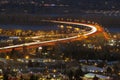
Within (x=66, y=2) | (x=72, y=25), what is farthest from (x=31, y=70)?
(x=66, y=2)

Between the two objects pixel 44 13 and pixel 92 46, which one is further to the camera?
pixel 44 13

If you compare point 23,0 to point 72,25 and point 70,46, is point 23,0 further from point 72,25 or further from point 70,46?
point 70,46

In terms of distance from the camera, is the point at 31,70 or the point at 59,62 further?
the point at 59,62

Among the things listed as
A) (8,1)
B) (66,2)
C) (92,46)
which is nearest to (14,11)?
(8,1)

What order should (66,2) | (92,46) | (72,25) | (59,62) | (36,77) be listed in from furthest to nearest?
(66,2) < (72,25) < (92,46) < (59,62) < (36,77)

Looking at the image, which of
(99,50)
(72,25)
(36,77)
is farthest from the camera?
(72,25)

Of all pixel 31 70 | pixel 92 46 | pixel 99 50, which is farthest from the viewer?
pixel 92 46

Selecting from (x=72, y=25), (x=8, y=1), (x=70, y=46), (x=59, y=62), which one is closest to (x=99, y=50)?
(x=70, y=46)

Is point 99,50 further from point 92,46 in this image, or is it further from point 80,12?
point 80,12

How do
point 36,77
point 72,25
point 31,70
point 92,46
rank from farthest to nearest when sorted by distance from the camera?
point 72,25 < point 92,46 < point 31,70 < point 36,77
